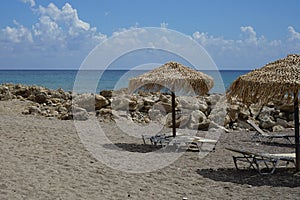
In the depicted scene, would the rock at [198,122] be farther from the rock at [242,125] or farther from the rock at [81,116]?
the rock at [81,116]

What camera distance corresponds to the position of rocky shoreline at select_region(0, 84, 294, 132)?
45.8 ft

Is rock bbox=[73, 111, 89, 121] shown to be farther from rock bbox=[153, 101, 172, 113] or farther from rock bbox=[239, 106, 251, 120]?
rock bbox=[239, 106, 251, 120]

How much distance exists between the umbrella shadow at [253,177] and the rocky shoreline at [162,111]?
231 inches

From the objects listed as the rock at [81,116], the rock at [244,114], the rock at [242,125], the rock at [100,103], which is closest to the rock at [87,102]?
the rock at [100,103]

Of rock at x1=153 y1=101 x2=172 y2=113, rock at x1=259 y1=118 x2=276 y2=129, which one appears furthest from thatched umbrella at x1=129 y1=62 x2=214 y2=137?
rock at x1=153 y1=101 x2=172 y2=113

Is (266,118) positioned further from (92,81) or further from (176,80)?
(92,81)

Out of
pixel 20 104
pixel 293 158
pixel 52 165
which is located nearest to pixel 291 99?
pixel 293 158

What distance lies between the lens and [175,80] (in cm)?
908

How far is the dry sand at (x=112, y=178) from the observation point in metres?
5.44

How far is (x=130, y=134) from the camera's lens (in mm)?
11492

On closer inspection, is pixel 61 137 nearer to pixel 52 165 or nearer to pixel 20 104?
pixel 52 165

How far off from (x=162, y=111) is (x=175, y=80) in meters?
7.37

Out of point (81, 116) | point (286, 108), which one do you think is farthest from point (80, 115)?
point (286, 108)

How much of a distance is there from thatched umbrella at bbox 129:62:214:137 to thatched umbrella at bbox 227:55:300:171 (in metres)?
2.14
